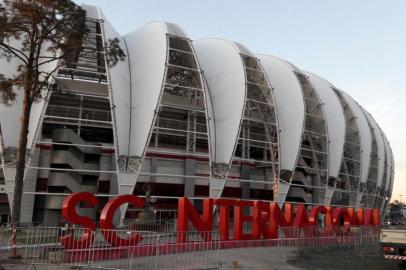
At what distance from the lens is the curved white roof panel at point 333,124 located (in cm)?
5491

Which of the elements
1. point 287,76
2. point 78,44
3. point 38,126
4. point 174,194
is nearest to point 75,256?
point 78,44

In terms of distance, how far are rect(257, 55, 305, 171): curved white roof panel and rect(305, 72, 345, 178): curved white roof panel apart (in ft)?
20.5

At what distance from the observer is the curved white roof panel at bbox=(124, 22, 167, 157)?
39.0 metres

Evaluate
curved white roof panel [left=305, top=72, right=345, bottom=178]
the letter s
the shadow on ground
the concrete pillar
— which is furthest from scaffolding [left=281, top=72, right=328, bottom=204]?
the letter s

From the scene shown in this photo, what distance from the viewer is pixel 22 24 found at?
1992 cm

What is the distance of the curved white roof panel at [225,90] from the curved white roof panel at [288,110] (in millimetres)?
7590

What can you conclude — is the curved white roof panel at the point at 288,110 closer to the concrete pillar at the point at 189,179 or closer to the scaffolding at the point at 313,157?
the scaffolding at the point at 313,157

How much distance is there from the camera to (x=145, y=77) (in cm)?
4219

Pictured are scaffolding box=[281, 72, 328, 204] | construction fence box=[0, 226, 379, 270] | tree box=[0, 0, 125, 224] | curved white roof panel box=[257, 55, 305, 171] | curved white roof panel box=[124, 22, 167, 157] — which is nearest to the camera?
Result: construction fence box=[0, 226, 379, 270]

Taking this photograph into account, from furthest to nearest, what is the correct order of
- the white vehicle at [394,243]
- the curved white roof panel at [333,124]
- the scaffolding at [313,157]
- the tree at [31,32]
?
the curved white roof panel at [333,124] < the scaffolding at [313,157] < the tree at [31,32] < the white vehicle at [394,243]

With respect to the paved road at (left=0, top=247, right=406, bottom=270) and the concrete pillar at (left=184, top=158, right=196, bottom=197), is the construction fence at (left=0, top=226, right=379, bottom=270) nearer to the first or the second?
the paved road at (left=0, top=247, right=406, bottom=270)

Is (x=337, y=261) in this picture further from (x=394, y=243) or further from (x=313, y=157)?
(x=313, y=157)

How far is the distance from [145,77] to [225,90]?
1055 cm

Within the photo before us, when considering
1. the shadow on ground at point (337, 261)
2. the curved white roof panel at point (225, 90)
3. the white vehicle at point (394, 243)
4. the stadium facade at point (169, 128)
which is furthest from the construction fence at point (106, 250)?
the curved white roof panel at point (225, 90)
